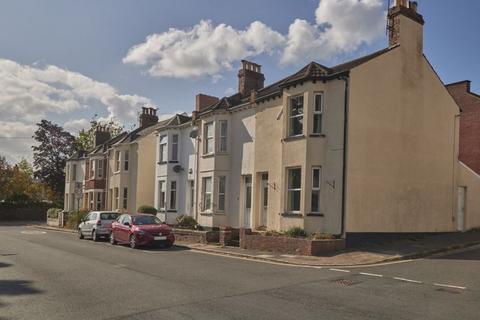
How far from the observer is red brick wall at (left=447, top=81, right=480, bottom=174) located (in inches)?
Answer: 1115

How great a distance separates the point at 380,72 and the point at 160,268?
470 inches

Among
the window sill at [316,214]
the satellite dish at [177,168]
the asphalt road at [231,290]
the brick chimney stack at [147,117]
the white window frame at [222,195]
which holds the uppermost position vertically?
the brick chimney stack at [147,117]

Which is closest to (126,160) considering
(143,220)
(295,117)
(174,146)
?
(174,146)

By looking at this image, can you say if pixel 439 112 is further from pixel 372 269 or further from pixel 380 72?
pixel 372 269

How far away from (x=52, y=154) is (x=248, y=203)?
5164cm

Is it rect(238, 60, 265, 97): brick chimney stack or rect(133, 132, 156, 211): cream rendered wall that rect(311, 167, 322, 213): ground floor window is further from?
rect(133, 132, 156, 211): cream rendered wall

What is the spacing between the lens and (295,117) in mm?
19906

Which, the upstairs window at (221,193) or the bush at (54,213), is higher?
the upstairs window at (221,193)

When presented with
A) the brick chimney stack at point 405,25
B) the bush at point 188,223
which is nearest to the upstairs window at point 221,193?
the bush at point 188,223

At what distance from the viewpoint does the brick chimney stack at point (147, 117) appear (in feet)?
Result: 142

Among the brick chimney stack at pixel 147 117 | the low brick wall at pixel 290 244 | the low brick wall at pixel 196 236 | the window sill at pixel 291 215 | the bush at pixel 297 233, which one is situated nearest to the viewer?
the low brick wall at pixel 290 244

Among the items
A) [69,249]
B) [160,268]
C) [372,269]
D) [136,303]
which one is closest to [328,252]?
[372,269]

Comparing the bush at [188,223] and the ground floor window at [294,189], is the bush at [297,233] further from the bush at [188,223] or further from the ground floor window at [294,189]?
the bush at [188,223]

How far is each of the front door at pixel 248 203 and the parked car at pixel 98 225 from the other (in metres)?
7.54
